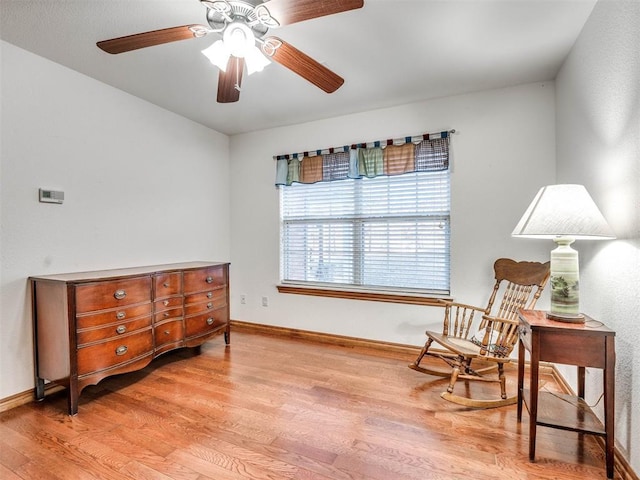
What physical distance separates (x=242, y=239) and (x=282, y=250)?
58cm

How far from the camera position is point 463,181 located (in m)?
2.99

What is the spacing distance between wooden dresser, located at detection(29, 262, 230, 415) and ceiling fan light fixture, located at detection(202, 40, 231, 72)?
5.35 ft

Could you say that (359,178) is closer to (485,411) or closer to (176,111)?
(176,111)

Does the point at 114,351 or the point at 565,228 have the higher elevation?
the point at 565,228

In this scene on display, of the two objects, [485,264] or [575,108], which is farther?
[485,264]

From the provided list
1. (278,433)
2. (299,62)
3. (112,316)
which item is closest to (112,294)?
(112,316)

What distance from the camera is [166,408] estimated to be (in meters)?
2.19

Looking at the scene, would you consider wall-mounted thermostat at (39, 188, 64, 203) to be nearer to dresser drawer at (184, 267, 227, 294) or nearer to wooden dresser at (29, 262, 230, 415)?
wooden dresser at (29, 262, 230, 415)

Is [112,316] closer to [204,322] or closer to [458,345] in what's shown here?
[204,322]

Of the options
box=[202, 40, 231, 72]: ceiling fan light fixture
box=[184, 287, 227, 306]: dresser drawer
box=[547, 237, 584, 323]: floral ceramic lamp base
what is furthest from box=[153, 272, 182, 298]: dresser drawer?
box=[547, 237, 584, 323]: floral ceramic lamp base

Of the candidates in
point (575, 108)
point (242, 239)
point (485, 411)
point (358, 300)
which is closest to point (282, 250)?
point (242, 239)

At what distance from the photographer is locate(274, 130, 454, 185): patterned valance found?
3.05m

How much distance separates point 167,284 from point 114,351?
636mm

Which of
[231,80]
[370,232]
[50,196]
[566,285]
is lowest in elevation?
[566,285]
